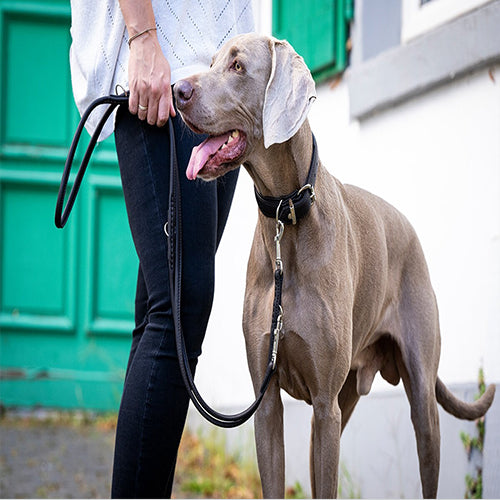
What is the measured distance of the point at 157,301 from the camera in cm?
205

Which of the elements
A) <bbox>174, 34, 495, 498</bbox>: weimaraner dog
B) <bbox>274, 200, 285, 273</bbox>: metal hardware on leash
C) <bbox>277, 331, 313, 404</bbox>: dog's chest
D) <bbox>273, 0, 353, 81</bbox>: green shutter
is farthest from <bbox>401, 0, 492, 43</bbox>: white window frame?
<bbox>277, 331, 313, 404</bbox>: dog's chest

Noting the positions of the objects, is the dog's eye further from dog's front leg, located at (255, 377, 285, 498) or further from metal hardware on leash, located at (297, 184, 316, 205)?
dog's front leg, located at (255, 377, 285, 498)

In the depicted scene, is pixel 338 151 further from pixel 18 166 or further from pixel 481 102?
pixel 18 166

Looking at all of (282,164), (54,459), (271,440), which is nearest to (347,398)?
(271,440)

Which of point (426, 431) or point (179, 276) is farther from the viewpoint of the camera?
point (426, 431)

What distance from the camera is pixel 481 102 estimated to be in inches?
110

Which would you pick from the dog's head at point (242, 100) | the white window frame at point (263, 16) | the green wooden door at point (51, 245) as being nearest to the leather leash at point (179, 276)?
the dog's head at point (242, 100)

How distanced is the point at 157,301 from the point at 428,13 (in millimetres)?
1757

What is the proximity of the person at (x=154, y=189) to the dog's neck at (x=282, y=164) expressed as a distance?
0.13 metres

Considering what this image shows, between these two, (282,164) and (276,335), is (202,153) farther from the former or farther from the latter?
(276,335)

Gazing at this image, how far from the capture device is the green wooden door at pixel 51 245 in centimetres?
532

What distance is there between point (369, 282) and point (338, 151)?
1.32m

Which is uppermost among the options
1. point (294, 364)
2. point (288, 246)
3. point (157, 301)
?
point (288, 246)

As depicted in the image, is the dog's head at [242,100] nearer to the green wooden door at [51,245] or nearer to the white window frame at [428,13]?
the white window frame at [428,13]
